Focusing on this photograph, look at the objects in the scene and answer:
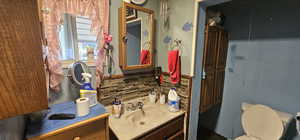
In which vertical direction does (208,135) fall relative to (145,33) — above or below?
below

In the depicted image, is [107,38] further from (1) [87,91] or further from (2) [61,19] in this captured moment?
(1) [87,91]

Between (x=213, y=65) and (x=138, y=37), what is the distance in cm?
115

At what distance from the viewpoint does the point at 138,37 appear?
1.42 m

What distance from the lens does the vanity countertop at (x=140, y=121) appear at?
0.99 metres

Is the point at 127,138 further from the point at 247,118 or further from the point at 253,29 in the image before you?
the point at 253,29

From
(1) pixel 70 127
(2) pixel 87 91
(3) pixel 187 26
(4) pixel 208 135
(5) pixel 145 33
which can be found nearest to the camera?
(1) pixel 70 127

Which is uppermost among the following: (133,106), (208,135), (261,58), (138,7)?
(138,7)

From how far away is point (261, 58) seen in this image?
1635 mm

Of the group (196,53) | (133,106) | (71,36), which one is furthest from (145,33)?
(133,106)

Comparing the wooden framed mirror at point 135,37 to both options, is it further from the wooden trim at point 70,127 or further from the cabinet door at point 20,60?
the cabinet door at point 20,60

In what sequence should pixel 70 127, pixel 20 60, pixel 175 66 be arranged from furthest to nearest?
1. pixel 175 66
2. pixel 70 127
3. pixel 20 60

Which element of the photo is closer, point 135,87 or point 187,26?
point 187,26

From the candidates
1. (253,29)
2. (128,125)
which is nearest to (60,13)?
(128,125)

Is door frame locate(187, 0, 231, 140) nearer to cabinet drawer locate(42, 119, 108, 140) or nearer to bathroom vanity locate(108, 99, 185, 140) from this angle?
bathroom vanity locate(108, 99, 185, 140)
